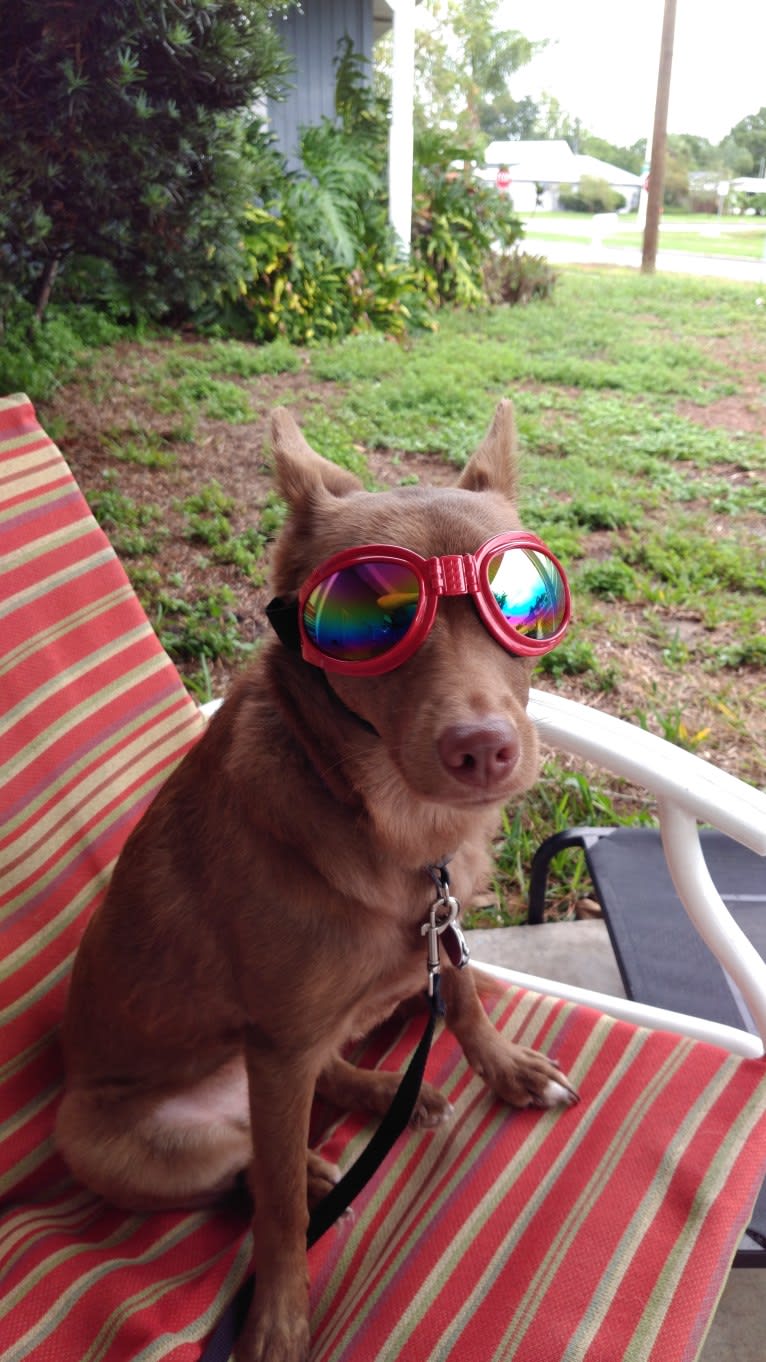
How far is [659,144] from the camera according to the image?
7488 millimetres

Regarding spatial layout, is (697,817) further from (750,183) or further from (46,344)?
(750,183)

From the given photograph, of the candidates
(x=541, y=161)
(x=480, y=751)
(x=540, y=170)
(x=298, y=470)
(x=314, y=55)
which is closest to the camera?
(x=480, y=751)

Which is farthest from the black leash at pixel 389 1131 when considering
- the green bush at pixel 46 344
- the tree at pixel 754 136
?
the tree at pixel 754 136

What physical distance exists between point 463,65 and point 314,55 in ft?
5.16

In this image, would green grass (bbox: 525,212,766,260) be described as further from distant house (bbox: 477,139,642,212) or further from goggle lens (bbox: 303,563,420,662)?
goggle lens (bbox: 303,563,420,662)

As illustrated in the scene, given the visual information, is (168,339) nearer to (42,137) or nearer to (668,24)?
(42,137)

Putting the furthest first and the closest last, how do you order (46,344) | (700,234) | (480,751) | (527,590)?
(700,234)
(46,344)
(527,590)
(480,751)

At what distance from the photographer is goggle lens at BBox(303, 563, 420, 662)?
4.05 feet

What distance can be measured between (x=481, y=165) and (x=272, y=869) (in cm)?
908

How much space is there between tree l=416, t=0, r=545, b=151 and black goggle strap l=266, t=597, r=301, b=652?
362 inches

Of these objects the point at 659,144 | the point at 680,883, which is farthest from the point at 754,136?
the point at 680,883

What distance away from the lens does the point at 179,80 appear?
3664 millimetres

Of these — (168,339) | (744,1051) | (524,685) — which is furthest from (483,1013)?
(168,339)

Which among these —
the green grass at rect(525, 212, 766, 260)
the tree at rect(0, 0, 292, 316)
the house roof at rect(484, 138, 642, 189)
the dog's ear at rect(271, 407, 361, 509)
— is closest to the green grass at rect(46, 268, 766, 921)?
the tree at rect(0, 0, 292, 316)
